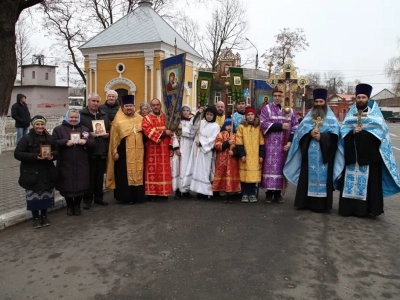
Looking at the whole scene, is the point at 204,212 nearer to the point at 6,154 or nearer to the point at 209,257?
the point at 209,257

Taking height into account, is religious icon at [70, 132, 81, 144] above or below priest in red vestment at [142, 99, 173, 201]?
above

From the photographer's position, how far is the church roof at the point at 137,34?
71.6ft

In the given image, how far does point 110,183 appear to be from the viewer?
6.49 m

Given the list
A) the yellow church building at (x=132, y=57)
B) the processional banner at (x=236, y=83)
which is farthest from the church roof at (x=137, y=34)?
the processional banner at (x=236, y=83)

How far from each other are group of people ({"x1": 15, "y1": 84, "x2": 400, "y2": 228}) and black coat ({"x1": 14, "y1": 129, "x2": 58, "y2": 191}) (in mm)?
13

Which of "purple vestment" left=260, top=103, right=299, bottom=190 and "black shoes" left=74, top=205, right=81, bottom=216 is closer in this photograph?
"black shoes" left=74, top=205, right=81, bottom=216

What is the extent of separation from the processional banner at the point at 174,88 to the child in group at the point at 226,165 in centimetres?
87

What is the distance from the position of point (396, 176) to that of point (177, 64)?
13.1 ft

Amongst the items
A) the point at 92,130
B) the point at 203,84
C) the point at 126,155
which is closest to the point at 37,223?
the point at 92,130

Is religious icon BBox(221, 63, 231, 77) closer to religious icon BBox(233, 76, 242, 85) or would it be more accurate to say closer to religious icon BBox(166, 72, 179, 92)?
religious icon BBox(233, 76, 242, 85)

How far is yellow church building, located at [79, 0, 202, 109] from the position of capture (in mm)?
A: 21625

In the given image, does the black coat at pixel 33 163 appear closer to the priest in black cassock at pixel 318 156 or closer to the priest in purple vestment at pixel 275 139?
the priest in purple vestment at pixel 275 139

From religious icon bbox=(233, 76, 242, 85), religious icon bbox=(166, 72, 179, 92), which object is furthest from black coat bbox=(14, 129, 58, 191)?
religious icon bbox=(233, 76, 242, 85)

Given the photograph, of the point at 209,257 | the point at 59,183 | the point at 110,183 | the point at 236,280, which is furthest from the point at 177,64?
the point at 236,280
